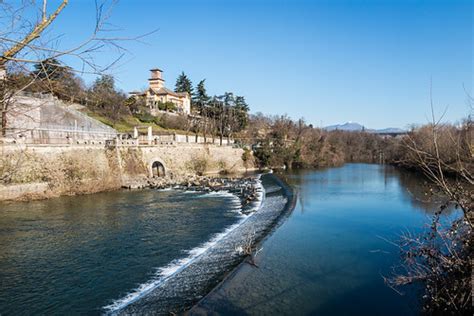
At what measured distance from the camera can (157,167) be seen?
103ft

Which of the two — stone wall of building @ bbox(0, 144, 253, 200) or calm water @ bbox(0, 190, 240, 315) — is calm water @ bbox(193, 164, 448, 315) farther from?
stone wall of building @ bbox(0, 144, 253, 200)

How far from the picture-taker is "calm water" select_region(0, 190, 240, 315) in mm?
7973

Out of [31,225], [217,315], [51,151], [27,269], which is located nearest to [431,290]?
[217,315]

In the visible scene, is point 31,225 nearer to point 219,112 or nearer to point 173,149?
point 173,149

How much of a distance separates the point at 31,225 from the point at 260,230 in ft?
31.7

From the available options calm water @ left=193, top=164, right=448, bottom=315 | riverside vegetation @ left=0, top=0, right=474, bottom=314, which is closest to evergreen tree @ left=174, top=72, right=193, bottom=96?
riverside vegetation @ left=0, top=0, right=474, bottom=314

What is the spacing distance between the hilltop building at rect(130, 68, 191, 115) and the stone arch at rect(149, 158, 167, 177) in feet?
80.1

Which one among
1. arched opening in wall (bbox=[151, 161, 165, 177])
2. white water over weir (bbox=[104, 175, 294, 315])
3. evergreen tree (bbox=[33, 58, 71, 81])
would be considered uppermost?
evergreen tree (bbox=[33, 58, 71, 81])

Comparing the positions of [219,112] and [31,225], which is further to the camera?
[219,112]

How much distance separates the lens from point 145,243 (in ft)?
38.3

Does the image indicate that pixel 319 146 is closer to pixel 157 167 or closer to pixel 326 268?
pixel 157 167

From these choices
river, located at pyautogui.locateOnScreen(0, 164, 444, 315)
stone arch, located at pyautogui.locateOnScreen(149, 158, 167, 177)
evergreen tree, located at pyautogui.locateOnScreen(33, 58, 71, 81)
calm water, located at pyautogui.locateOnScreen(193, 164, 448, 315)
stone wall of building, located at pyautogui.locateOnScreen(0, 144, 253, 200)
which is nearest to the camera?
evergreen tree, located at pyautogui.locateOnScreen(33, 58, 71, 81)

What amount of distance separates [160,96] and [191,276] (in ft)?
178

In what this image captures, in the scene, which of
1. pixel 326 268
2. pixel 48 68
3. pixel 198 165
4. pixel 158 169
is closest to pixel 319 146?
pixel 198 165
